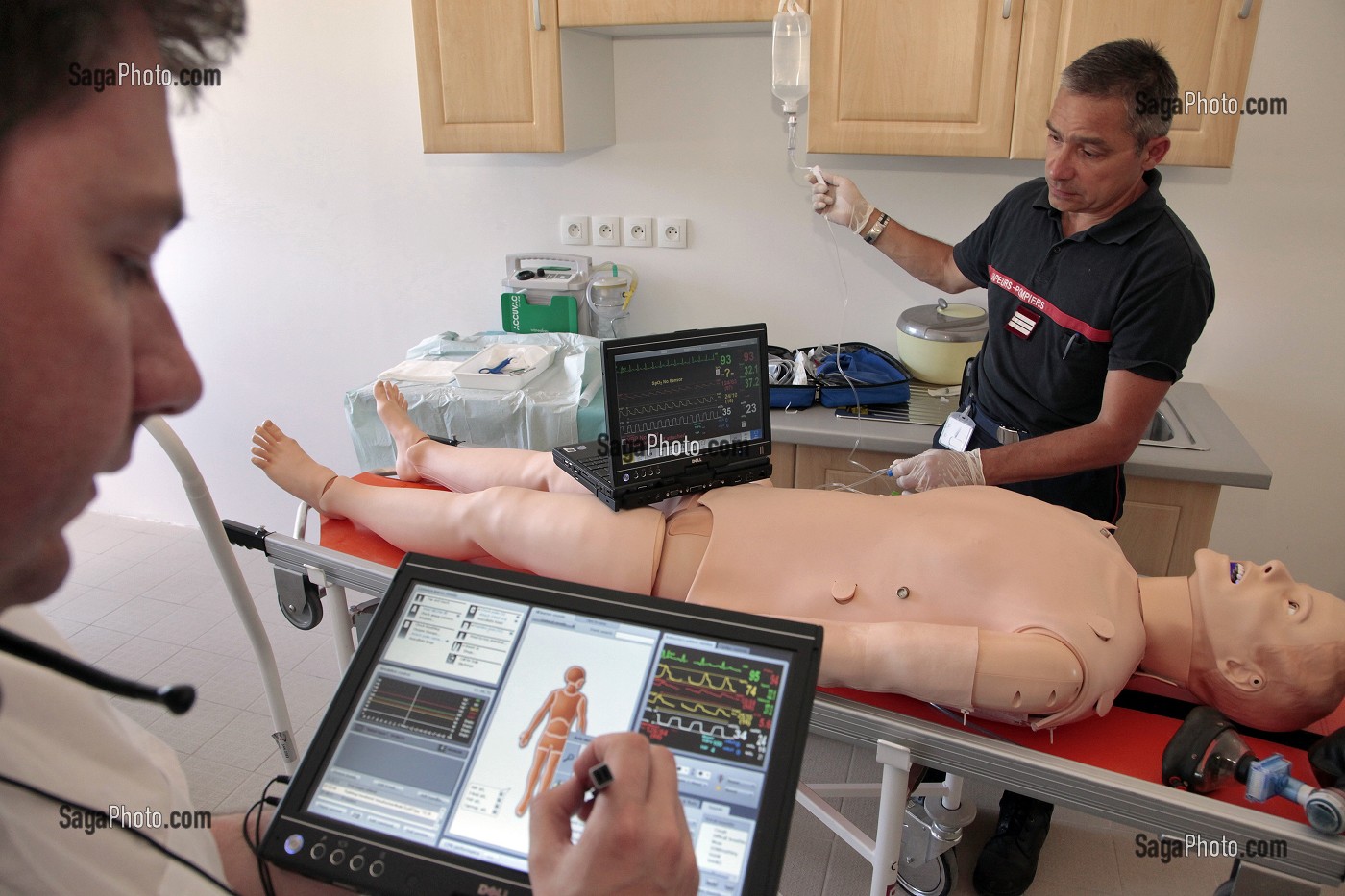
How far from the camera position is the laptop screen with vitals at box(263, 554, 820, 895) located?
80 cm

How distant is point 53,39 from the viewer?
1.10 ft

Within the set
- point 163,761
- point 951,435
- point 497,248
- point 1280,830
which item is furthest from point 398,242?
point 1280,830

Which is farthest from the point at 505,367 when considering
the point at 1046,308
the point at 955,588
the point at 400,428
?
the point at 955,588

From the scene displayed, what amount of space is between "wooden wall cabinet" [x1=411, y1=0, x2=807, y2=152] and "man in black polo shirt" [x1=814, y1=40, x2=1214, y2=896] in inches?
40.2

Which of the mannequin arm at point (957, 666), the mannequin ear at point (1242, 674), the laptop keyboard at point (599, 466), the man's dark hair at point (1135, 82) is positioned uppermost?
the man's dark hair at point (1135, 82)

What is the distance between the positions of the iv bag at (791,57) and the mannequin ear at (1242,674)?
175 centimetres

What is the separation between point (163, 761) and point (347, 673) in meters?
0.23

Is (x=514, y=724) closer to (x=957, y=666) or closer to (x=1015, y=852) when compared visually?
(x=957, y=666)

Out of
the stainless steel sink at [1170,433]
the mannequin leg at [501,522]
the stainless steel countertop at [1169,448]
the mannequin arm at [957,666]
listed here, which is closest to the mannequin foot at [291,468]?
the mannequin leg at [501,522]

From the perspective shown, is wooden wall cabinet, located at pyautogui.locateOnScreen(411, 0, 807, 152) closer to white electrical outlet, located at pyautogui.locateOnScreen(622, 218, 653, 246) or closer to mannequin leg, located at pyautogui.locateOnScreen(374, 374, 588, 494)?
white electrical outlet, located at pyautogui.locateOnScreen(622, 218, 653, 246)

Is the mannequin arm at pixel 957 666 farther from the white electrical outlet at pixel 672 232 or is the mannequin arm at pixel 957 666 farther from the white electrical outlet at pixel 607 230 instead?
the white electrical outlet at pixel 607 230

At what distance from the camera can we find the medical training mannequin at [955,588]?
1.27 metres

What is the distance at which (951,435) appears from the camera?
7.04 ft

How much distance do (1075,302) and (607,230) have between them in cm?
168
